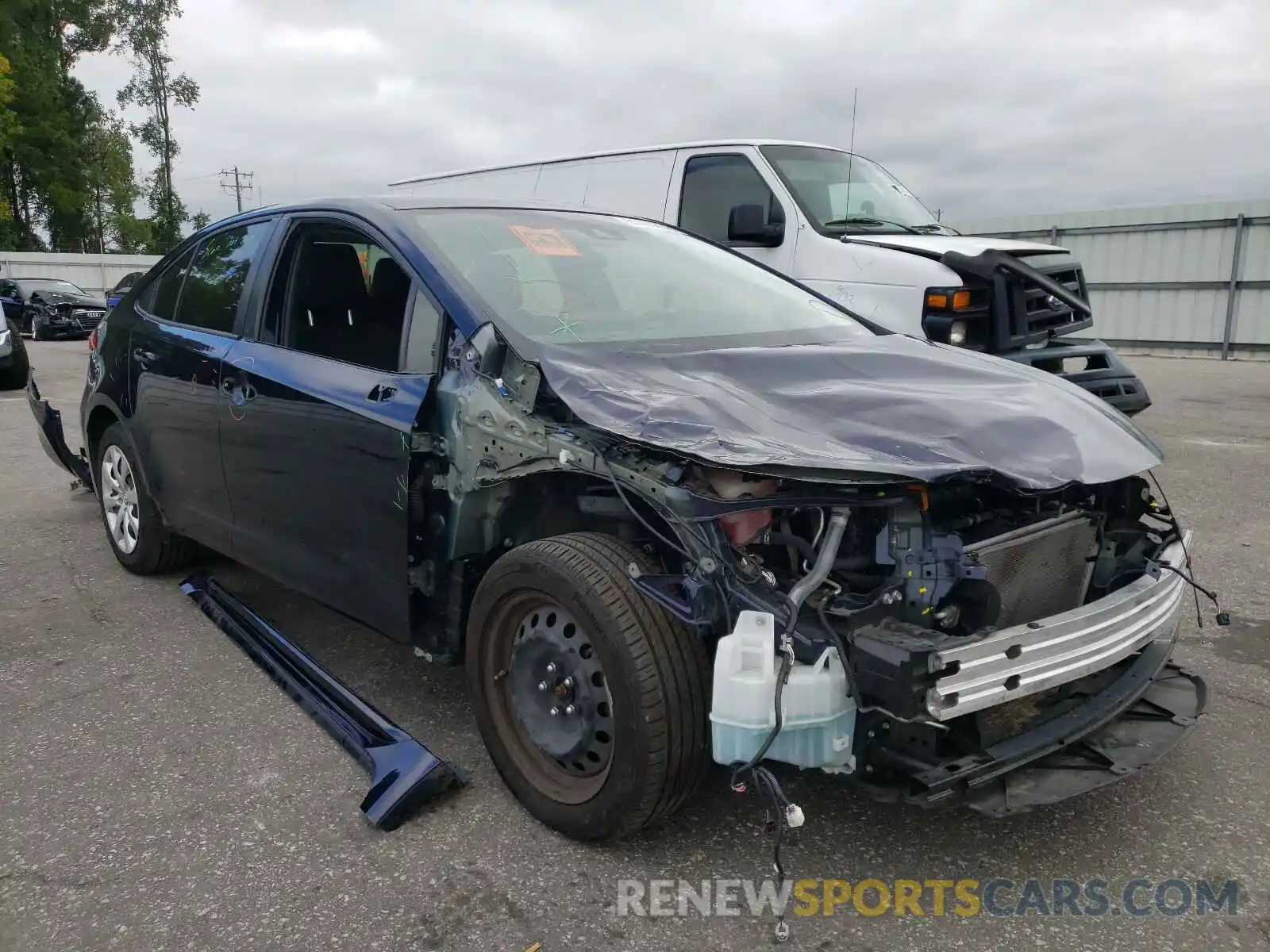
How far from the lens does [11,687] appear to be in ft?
11.7

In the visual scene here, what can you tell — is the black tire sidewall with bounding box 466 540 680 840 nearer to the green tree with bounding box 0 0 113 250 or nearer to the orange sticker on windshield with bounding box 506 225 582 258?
the orange sticker on windshield with bounding box 506 225 582 258

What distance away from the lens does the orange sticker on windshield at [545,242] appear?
329 cm

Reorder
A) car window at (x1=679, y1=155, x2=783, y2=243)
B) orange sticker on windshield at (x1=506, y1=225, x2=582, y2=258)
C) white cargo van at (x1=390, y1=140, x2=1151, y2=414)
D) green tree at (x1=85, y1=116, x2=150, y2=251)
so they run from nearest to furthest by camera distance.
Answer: orange sticker on windshield at (x1=506, y1=225, x2=582, y2=258)
white cargo van at (x1=390, y1=140, x2=1151, y2=414)
car window at (x1=679, y1=155, x2=783, y2=243)
green tree at (x1=85, y1=116, x2=150, y2=251)

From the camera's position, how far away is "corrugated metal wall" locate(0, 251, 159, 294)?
1318 inches

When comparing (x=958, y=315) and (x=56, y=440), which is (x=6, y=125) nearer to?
(x=56, y=440)

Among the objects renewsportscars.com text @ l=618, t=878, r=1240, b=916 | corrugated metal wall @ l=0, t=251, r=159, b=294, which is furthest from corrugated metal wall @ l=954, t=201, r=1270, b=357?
corrugated metal wall @ l=0, t=251, r=159, b=294

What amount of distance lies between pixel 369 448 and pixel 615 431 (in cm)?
95

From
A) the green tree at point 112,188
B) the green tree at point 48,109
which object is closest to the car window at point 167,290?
the green tree at point 48,109

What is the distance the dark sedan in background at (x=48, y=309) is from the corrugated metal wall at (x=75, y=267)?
11745mm

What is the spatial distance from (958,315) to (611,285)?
11.3 ft

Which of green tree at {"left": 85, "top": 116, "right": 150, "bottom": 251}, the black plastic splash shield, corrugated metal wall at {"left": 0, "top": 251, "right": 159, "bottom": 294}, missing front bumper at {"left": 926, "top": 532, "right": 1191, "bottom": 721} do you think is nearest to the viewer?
missing front bumper at {"left": 926, "top": 532, "right": 1191, "bottom": 721}

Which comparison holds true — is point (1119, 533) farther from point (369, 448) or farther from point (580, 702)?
point (369, 448)

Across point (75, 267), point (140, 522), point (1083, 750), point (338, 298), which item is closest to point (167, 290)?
point (140, 522)

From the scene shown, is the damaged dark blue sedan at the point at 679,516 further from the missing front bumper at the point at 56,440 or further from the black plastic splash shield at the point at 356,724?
the missing front bumper at the point at 56,440
